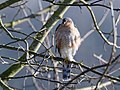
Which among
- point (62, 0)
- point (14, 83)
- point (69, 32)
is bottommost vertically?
point (14, 83)

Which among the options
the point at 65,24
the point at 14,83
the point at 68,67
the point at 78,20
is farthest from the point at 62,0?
the point at 78,20

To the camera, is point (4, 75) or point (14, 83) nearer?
point (4, 75)

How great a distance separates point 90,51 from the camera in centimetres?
647

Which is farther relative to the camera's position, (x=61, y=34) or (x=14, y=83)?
(x=14, y=83)

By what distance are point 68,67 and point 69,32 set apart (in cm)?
50

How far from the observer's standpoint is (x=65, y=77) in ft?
13.4

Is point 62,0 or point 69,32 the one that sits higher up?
point 62,0

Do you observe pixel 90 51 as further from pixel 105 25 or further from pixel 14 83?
pixel 14 83

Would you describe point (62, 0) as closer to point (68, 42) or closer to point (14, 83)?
point (68, 42)

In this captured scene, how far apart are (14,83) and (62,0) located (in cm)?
198

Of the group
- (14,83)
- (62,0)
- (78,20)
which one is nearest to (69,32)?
(62,0)

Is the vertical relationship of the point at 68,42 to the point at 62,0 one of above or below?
below

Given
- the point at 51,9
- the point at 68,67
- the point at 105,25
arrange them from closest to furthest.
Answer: the point at 68,67 < the point at 51,9 < the point at 105,25

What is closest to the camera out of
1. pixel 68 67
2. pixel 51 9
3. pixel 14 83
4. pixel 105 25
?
pixel 68 67
